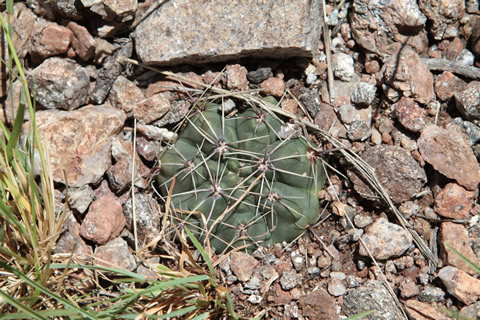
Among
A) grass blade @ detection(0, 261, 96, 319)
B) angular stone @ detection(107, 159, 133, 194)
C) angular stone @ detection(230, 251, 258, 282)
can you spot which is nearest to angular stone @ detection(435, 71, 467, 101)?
angular stone @ detection(230, 251, 258, 282)

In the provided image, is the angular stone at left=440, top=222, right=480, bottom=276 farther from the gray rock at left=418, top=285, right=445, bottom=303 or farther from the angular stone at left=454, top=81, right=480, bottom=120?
the angular stone at left=454, top=81, right=480, bottom=120

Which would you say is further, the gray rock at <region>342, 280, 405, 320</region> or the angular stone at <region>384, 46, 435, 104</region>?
the angular stone at <region>384, 46, 435, 104</region>

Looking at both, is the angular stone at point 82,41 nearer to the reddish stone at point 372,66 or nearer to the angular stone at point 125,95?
the angular stone at point 125,95

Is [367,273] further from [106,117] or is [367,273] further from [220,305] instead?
[106,117]

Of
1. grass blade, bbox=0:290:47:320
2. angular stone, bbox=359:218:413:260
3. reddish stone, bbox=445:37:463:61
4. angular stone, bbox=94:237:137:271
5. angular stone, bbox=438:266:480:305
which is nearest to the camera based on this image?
grass blade, bbox=0:290:47:320

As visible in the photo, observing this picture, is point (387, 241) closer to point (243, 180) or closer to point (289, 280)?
point (289, 280)

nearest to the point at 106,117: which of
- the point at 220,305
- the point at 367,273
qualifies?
the point at 220,305

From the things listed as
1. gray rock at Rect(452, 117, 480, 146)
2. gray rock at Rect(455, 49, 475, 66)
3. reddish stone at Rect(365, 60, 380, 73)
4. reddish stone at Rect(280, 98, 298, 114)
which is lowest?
gray rock at Rect(452, 117, 480, 146)
